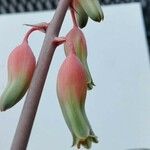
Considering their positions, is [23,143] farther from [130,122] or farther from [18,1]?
[18,1]

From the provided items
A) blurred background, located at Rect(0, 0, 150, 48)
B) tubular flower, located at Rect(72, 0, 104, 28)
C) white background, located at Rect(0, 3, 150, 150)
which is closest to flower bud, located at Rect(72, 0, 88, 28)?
tubular flower, located at Rect(72, 0, 104, 28)

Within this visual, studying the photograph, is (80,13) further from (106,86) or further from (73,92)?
(106,86)

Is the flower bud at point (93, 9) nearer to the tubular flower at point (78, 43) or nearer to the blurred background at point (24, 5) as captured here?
the tubular flower at point (78, 43)

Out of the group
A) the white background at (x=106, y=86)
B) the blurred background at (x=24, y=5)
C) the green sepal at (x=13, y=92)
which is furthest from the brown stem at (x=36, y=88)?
the blurred background at (x=24, y=5)

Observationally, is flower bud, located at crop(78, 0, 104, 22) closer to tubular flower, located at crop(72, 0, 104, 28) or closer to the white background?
tubular flower, located at crop(72, 0, 104, 28)

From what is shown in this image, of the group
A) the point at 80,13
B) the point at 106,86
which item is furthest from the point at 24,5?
the point at 80,13

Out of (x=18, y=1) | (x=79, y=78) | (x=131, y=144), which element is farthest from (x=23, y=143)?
(x=18, y=1)
